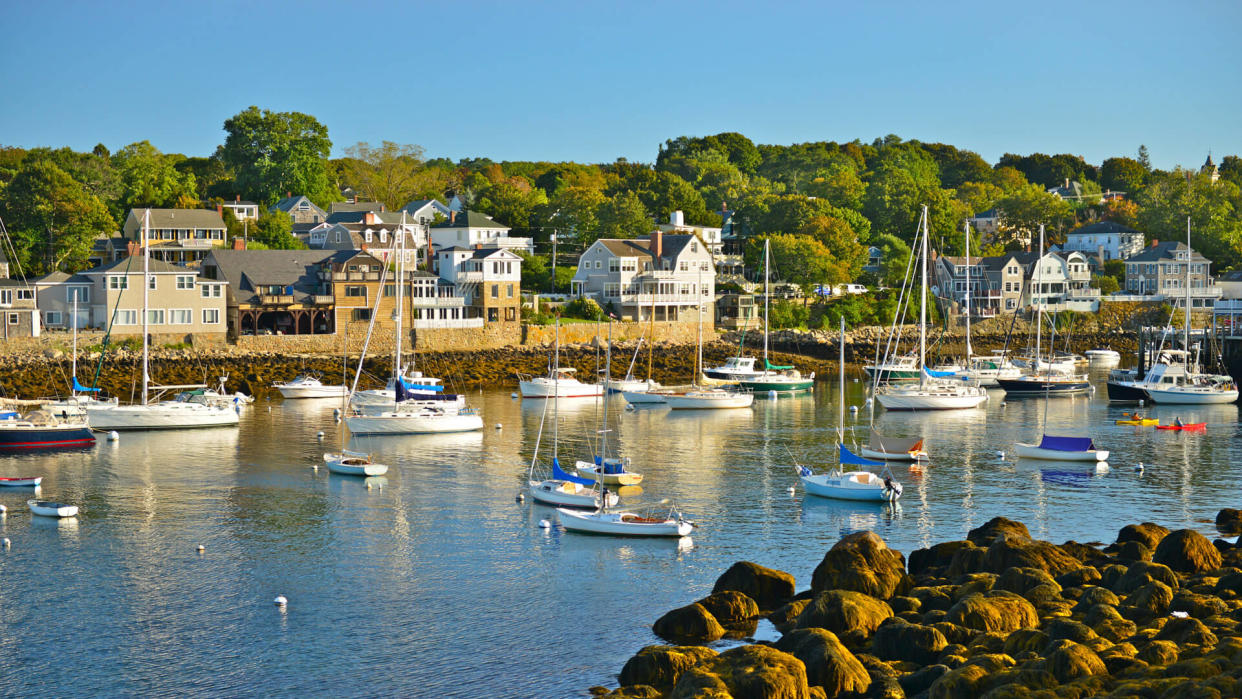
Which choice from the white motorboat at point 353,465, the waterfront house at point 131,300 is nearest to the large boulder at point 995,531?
the white motorboat at point 353,465

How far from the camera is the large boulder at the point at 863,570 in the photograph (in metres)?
30.4

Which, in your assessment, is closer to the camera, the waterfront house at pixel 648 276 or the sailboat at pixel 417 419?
the sailboat at pixel 417 419

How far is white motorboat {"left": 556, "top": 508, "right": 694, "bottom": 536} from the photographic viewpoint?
3825 centimetres

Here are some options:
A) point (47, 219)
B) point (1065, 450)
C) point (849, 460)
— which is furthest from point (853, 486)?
point (47, 219)

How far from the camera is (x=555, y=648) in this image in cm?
2870

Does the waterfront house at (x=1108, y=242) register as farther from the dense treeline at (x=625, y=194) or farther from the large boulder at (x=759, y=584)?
the large boulder at (x=759, y=584)

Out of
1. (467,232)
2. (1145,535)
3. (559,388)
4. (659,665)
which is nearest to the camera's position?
(659,665)

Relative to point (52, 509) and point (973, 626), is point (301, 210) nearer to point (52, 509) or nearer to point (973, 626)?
point (52, 509)

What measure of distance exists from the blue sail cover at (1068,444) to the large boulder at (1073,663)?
32299 mm

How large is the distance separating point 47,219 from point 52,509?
5928 centimetres

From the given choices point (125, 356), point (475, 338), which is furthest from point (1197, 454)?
point (125, 356)

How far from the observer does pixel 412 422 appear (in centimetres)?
6106

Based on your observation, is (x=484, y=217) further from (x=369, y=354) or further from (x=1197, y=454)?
(x=1197, y=454)

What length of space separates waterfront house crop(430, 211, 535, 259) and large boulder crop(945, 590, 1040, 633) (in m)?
81.2
